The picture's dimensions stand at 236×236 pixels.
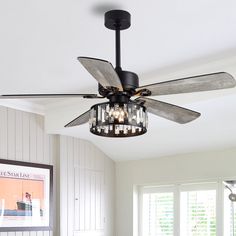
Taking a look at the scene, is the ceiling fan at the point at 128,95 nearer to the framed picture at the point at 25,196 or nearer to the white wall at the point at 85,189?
the framed picture at the point at 25,196

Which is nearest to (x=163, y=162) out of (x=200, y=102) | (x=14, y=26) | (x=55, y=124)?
(x=55, y=124)

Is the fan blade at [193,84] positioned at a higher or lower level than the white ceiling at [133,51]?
lower

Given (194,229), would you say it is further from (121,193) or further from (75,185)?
(75,185)

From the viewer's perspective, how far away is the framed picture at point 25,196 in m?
4.55

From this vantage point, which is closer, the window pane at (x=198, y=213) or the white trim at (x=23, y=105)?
the white trim at (x=23, y=105)

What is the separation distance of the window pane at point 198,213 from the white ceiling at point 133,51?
1.89 ft

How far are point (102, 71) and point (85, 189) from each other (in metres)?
3.42

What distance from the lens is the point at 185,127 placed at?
15.4 ft

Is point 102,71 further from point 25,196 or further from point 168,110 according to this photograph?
point 25,196

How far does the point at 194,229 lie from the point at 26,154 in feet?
6.62

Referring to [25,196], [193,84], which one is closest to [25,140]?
[25,196]

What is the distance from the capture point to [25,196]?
186 inches

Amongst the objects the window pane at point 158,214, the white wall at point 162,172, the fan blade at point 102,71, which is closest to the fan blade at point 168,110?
the fan blade at point 102,71

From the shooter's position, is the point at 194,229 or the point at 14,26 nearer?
the point at 14,26
